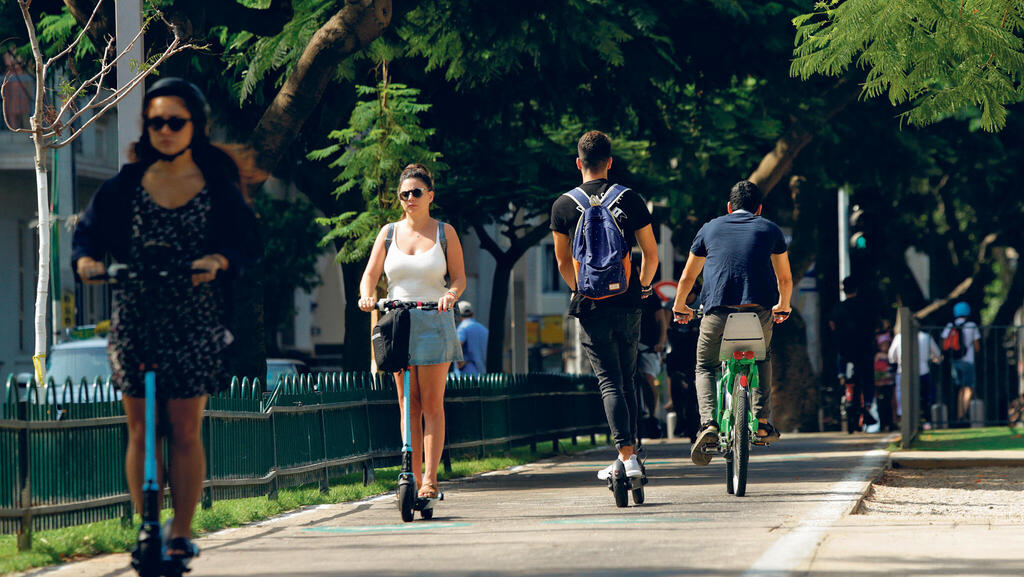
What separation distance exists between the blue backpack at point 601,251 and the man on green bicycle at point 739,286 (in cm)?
94

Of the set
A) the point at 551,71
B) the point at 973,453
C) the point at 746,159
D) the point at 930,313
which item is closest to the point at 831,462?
the point at 973,453

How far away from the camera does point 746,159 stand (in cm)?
2028

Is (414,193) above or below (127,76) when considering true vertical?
below

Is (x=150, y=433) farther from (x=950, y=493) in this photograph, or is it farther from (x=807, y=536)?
(x=950, y=493)

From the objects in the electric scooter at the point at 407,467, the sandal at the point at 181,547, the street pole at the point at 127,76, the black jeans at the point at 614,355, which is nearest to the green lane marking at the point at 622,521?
the electric scooter at the point at 407,467

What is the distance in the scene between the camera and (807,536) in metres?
7.22

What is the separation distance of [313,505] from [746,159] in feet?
37.4

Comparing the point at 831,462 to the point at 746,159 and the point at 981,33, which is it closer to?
the point at 981,33

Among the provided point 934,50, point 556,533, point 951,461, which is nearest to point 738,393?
point 556,533

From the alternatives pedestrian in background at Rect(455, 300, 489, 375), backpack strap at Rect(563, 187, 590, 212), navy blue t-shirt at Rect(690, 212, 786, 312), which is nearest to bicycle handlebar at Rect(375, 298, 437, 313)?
backpack strap at Rect(563, 187, 590, 212)

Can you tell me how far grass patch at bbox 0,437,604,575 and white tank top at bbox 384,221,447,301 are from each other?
148 cm

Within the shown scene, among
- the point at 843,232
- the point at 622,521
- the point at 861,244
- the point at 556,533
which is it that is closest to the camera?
the point at 556,533

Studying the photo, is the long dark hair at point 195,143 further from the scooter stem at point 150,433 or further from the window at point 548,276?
the window at point 548,276

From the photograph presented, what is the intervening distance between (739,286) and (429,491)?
2361 mm
